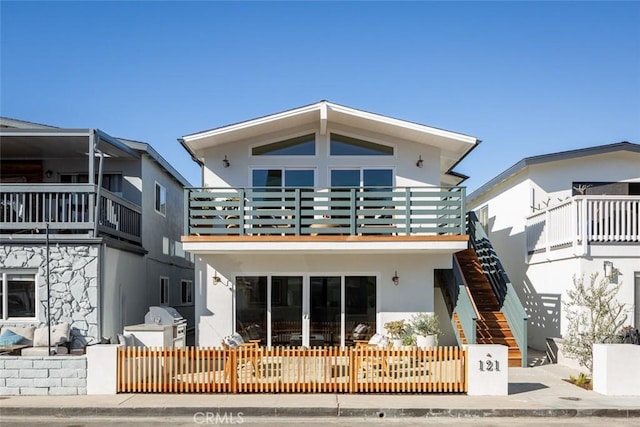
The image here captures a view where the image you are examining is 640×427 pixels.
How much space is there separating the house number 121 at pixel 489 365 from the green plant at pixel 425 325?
3147 millimetres

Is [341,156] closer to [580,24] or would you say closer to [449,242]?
[449,242]

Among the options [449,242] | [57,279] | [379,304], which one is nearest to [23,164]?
[57,279]

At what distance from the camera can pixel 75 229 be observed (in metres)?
14.3

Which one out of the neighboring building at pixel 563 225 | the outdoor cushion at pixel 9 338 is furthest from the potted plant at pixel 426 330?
the outdoor cushion at pixel 9 338

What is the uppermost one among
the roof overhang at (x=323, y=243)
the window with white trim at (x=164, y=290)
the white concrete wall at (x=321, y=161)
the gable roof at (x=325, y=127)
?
the gable roof at (x=325, y=127)

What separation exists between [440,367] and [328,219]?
17.4 feet

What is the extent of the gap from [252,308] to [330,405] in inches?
221

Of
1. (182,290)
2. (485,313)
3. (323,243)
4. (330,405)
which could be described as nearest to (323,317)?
(323,243)

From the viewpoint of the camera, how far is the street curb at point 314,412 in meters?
9.89

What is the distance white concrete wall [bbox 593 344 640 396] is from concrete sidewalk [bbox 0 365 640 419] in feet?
0.89

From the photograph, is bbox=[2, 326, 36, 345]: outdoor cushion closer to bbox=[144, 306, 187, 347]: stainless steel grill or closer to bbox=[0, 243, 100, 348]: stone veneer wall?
bbox=[0, 243, 100, 348]: stone veneer wall

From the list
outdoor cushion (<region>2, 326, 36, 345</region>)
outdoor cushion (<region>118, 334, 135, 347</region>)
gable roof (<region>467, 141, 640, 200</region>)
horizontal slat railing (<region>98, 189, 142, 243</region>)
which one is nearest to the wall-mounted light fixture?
gable roof (<region>467, 141, 640, 200</region>)

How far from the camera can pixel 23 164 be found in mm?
17312

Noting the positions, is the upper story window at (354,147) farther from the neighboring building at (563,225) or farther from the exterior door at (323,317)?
the neighboring building at (563,225)
